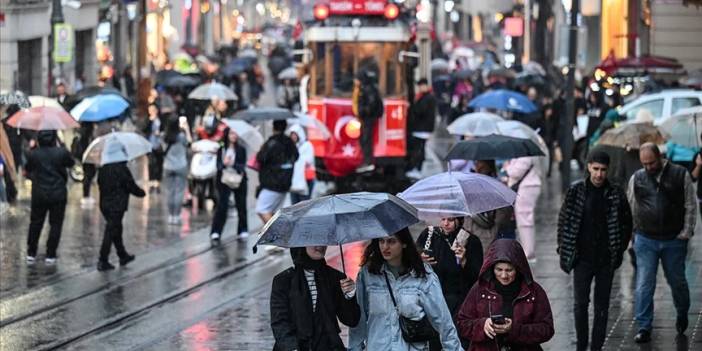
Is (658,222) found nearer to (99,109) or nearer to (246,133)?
(246,133)

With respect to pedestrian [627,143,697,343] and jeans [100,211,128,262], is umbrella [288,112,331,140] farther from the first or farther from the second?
pedestrian [627,143,697,343]

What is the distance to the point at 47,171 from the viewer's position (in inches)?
800

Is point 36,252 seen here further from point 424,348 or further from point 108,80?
point 108,80

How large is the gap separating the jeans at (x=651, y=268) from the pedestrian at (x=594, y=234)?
1.12 m

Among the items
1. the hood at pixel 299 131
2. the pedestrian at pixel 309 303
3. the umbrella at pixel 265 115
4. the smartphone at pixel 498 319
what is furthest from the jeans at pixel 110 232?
the smartphone at pixel 498 319

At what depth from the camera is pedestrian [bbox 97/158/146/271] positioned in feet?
65.3

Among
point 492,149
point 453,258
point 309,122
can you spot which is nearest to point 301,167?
point 309,122

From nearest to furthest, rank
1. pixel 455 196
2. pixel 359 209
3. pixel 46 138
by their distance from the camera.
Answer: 1. pixel 359 209
2. pixel 455 196
3. pixel 46 138

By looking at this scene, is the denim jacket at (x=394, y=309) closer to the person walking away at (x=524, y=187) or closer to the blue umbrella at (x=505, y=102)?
the person walking away at (x=524, y=187)

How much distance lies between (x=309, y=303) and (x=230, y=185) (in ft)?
42.3

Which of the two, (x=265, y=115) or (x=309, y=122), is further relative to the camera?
(x=309, y=122)

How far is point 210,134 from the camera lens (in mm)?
25312

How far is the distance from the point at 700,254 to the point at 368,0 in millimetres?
9083

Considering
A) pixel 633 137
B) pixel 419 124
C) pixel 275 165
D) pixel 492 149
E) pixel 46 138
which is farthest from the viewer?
pixel 419 124
